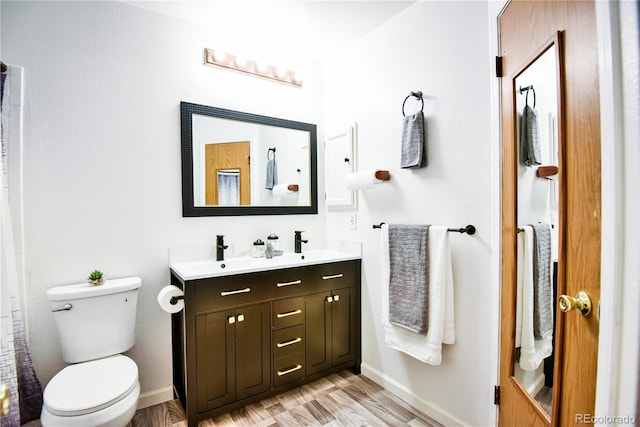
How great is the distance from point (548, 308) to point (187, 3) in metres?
2.52

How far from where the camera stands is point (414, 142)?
176cm

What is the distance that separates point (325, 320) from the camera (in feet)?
6.98

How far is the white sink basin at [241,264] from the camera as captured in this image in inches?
67.1

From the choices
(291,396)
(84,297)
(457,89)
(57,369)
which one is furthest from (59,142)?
(457,89)

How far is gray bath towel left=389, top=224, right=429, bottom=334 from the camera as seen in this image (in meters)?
1.68

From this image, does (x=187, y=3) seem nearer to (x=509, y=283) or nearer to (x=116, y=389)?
(x=116, y=389)

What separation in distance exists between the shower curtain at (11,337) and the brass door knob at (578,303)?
6.85 ft

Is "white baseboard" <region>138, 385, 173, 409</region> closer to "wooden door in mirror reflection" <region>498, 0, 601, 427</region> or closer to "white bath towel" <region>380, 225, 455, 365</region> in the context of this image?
"white bath towel" <region>380, 225, 455, 365</region>

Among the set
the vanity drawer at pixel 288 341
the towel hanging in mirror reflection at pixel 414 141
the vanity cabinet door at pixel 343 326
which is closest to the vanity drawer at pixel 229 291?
the vanity drawer at pixel 288 341

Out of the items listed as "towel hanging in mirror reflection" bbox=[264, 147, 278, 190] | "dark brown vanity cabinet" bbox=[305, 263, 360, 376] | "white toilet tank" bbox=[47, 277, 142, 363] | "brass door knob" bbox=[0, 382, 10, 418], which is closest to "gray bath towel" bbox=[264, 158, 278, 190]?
"towel hanging in mirror reflection" bbox=[264, 147, 278, 190]

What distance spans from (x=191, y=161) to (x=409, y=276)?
5.45 feet

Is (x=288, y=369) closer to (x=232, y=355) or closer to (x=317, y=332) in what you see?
(x=317, y=332)

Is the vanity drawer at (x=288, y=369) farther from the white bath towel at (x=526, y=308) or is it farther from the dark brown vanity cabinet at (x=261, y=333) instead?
the white bath towel at (x=526, y=308)

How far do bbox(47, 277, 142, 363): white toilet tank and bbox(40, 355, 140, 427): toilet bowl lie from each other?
0.33ft
